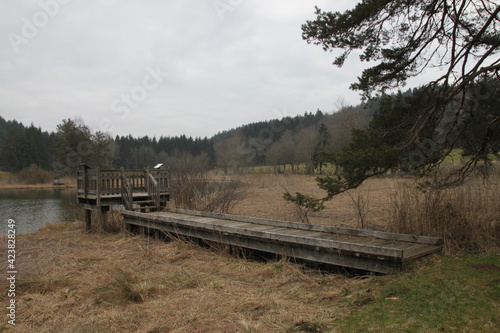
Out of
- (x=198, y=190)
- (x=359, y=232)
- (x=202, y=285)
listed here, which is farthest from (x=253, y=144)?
(x=202, y=285)

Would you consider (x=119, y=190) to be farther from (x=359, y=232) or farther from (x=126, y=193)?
(x=359, y=232)

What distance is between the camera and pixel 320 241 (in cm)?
632

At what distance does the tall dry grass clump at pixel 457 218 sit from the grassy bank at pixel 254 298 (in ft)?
2.68

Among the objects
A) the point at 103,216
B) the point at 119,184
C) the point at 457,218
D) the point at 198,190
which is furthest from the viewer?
the point at 198,190

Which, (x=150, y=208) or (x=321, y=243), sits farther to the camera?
(x=150, y=208)

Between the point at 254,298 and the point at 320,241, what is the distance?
180cm

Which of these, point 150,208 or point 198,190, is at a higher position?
point 198,190

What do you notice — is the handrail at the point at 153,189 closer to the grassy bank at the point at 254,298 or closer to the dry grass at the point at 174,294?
the dry grass at the point at 174,294

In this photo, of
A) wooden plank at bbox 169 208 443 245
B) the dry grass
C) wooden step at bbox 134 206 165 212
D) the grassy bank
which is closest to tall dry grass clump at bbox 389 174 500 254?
wooden plank at bbox 169 208 443 245

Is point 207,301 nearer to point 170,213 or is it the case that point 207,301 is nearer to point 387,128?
point 387,128

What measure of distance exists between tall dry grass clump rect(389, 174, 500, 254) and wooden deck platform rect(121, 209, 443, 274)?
653 mm

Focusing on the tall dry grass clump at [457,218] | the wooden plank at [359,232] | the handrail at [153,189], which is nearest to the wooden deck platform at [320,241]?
the wooden plank at [359,232]

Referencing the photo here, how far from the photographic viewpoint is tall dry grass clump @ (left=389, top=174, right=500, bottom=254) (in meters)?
6.57

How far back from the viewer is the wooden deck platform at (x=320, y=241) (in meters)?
5.66
